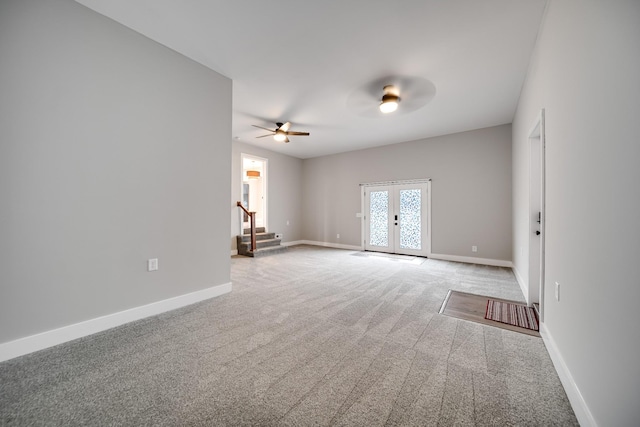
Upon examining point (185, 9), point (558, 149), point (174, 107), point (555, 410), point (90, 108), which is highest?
point (185, 9)

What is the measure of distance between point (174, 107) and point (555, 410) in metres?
3.99

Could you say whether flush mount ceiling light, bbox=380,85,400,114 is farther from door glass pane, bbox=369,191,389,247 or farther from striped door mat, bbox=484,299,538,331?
door glass pane, bbox=369,191,389,247

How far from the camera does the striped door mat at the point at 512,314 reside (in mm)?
2488

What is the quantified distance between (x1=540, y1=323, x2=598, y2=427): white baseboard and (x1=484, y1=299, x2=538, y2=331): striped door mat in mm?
389

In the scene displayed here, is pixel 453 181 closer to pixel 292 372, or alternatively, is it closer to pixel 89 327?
pixel 292 372

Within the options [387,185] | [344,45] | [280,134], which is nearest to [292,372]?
[344,45]

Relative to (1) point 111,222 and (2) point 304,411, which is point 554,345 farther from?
(1) point 111,222

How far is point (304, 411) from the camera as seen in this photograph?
1.37 m

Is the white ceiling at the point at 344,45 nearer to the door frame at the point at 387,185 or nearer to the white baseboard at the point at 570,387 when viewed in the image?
the door frame at the point at 387,185

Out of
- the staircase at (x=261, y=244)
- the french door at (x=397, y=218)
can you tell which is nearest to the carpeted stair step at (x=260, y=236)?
the staircase at (x=261, y=244)

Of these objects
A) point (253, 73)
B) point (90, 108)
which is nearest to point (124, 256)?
point (90, 108)

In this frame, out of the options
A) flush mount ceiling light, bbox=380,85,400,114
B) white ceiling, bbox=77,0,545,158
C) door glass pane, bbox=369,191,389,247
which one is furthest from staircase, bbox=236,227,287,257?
flush mount ceiling light, bbox=380,85,400,114

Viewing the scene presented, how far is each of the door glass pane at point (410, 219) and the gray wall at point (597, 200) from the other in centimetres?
423

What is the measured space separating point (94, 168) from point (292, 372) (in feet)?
7.98
